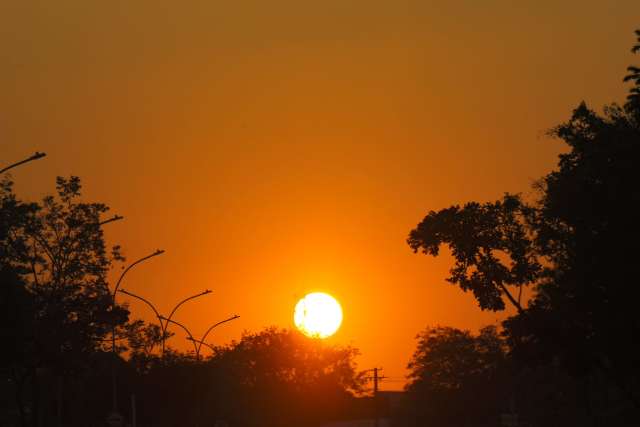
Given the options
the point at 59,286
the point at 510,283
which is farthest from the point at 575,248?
the point at 59,286

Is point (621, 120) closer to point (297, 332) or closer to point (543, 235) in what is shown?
point (543, 235)

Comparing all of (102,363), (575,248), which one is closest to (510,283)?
(575,248)

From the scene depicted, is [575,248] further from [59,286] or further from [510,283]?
[59,286]

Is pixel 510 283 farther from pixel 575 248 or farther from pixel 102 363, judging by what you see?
pixel 102 363

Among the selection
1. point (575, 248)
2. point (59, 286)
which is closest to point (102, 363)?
point (59, 286)

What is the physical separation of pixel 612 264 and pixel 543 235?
404 centimetres

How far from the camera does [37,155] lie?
1575 inches

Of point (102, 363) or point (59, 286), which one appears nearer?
point (59, 286)

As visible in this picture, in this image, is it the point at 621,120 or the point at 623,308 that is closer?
the point at 623,308

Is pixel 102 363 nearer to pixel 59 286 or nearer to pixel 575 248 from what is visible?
pixel 59 286

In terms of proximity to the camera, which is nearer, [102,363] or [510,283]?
[510,283]

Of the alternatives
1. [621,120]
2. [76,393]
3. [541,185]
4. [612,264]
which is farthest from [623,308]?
[76,393]

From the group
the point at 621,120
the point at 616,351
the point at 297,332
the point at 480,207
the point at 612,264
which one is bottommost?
the point at 616,351

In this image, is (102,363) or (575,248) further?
(102,363)
